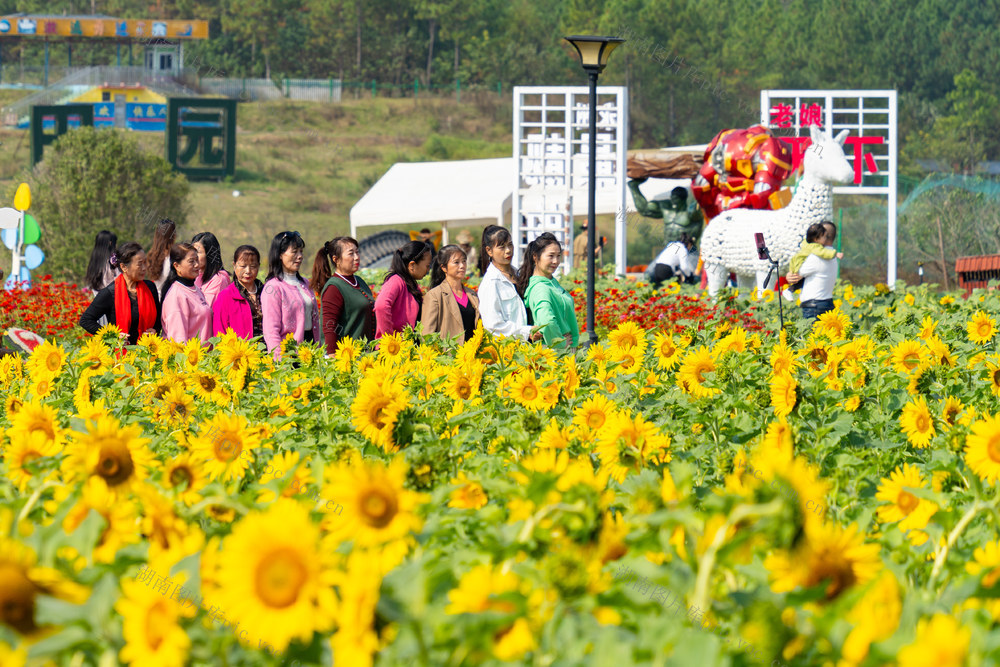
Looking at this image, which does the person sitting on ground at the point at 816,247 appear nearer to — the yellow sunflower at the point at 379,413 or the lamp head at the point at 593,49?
the lamp head at the point at 593,49

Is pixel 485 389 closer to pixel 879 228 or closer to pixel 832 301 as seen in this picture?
pixel 832 301

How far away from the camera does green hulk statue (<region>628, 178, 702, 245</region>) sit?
707 inches

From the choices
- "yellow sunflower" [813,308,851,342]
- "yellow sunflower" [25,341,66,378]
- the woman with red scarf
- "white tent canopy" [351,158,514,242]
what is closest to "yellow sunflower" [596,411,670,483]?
"yellow sunflower" [25,341,66,378]

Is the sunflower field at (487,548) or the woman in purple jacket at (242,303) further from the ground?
the woman in purple jacket at (242,303)

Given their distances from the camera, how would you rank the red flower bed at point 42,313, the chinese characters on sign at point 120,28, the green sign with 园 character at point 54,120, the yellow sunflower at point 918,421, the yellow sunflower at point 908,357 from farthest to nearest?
the chinese characters on sign at point 120,28 < the green sign with 园 character at point 54,120 < the red flower bed at point 42,313 < the yellow sunflower at point 908,357 < the yellow sunflower at point 918,421

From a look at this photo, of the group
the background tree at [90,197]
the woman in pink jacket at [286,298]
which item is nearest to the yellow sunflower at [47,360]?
the woman in pink jacket at [286,298]

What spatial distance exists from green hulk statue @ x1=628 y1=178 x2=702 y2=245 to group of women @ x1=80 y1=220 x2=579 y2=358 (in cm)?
1170

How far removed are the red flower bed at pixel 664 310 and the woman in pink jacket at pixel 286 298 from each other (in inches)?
105

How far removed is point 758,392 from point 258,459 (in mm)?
1650

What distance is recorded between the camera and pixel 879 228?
2559cm

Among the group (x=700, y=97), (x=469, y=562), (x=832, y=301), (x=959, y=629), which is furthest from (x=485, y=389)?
(x=700, y=97)

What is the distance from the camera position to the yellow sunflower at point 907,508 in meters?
2.24

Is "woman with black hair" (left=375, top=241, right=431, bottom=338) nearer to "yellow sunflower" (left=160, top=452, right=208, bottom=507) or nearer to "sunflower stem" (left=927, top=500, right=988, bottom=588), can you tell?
"yellow sunflower" (left=160, top=452, right=208, bottom=507)

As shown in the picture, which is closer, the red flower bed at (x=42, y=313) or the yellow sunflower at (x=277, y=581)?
the yellow sunflower at (x=277, y=581)
